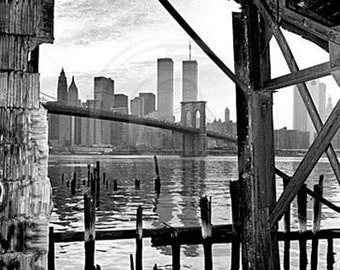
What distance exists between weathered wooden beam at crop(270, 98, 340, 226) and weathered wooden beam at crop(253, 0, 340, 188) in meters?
0.33

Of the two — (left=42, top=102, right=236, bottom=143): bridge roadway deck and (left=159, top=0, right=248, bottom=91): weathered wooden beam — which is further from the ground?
(left=42, top=102, right=236, bottom=143): bridge roadway deck

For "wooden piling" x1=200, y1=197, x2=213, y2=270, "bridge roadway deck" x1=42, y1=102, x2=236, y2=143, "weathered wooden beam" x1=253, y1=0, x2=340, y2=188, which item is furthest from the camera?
"bridge roadway deck" x1=42, y1=102, x2=236, y2=143

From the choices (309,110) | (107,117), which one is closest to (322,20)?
(309,110)

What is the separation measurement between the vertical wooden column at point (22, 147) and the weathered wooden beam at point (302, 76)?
2210 mm

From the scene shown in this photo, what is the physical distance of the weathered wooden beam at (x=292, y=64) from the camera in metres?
4.40

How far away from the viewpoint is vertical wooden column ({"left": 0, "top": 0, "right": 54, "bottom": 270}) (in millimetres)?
2613

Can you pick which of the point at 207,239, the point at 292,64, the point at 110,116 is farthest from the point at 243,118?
the point at 110,116

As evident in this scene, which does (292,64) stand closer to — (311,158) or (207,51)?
(311,158)

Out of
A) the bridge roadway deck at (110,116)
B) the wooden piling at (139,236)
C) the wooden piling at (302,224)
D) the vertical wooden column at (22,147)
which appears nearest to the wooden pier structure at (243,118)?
the vertical wooden column at (22,147)

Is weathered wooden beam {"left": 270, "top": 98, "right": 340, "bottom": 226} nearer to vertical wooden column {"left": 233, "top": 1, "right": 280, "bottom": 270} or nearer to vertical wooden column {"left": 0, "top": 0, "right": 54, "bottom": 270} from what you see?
vertical wooden column {"left": 233, "top": 1, "right": 280, "bottom": 270}

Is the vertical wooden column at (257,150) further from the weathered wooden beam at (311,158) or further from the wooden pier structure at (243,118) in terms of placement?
the weathered wooden beam at (311,158)

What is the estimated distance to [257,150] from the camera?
4977 millimetres

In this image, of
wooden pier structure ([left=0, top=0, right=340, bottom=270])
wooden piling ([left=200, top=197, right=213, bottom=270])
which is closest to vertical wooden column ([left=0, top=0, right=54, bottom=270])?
wooden pier structure ([left=0, top=0, right=340, bottom=270])

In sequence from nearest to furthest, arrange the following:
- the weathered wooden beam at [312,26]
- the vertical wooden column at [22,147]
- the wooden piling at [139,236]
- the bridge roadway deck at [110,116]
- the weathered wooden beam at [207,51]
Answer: the vertical wooden column at [22,147], the weathered wooden beam at [312,26], the weathered wooden beam at [207,51], the wooden piling at [139,236], the bridge roadway deck at [110,116]
